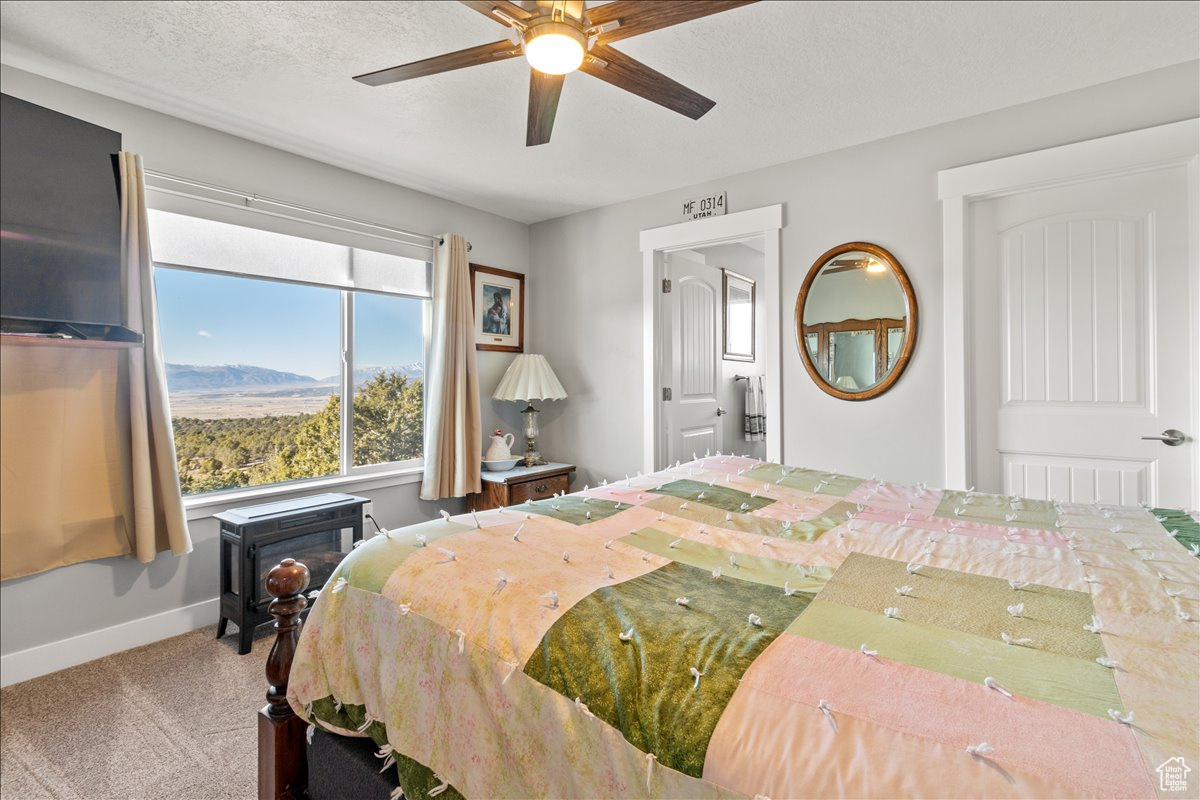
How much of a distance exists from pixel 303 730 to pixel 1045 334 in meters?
3.19

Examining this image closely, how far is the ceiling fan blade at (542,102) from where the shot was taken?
1706 millimetres

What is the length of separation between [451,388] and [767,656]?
304 centimetres

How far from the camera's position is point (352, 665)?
1169mm

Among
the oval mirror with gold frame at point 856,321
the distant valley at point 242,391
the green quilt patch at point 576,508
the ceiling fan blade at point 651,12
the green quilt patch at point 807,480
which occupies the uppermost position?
the ceiling fan blade at point 651,12

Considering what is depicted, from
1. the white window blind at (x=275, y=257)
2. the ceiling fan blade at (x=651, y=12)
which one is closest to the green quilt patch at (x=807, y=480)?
the ceiling fan blade at (x=651, y=12)

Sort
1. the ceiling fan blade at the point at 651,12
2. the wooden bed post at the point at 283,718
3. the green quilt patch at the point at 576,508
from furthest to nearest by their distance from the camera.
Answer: the green quilt patch at the point at 576,508 < the ceiling fan blade at the point at 651,12 < the wooden bed post at the point at 283,718

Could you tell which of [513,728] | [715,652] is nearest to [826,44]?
[715,652]

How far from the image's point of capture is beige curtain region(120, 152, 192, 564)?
233 centimetres

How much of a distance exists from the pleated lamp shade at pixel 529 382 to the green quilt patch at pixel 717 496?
6.82ft

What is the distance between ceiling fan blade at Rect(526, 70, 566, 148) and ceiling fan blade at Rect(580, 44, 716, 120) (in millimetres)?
122

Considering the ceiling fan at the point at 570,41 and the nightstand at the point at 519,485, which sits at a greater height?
the ceiling fan at the point at 570,41

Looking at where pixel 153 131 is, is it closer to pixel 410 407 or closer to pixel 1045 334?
pixel 410 407

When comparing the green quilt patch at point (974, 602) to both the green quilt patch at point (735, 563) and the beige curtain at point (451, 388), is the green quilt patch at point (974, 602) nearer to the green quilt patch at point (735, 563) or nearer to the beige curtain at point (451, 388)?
the green quilt patch at point (735, 563)

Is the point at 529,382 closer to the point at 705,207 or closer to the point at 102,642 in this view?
the point at 705,207
